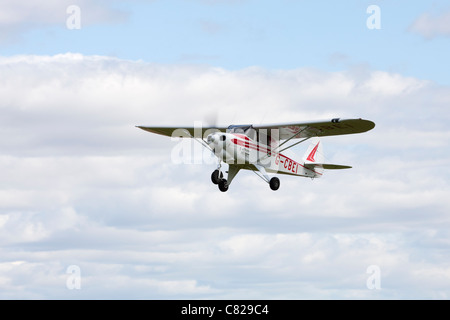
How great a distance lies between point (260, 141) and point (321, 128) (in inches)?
108

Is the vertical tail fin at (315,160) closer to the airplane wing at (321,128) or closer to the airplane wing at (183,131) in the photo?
the airplane wing at (321,128)

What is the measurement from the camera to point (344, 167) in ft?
133

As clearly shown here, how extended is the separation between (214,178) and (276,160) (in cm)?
367

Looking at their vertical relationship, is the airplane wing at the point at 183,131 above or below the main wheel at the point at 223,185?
above

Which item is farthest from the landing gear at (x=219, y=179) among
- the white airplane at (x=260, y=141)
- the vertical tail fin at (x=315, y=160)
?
the vertical tail fin at (x=315, y=160)

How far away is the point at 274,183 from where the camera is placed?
119 ft

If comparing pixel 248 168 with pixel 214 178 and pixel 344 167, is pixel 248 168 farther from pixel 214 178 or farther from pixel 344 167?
pixel 344 167

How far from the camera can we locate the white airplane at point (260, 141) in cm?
3425

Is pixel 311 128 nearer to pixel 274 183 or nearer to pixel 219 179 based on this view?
pixel 274 183

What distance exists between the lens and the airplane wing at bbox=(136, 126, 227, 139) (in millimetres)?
36938

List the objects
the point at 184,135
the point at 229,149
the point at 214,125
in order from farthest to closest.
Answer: the point at 184,135, the point at 214,125, the point at 229,149

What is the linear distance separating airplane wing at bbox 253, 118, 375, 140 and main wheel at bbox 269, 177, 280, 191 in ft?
7.06

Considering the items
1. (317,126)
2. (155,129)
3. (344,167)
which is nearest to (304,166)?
(344,167)

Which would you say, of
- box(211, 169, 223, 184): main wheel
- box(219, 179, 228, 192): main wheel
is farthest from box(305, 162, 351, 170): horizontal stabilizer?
box(211, 169, 223, 184): main wheel
